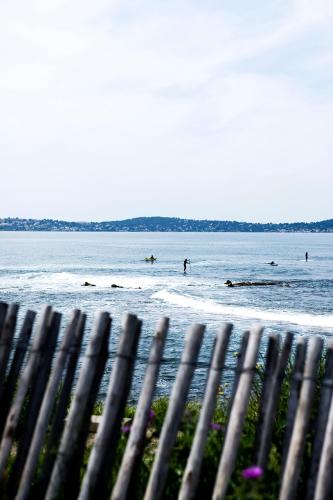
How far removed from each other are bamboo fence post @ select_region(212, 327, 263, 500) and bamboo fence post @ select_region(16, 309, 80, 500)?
A: 134 centimetres

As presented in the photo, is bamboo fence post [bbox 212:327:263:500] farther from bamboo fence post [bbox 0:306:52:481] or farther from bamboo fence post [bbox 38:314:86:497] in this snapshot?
bamboo fence post [bbox 0:306:52:481]

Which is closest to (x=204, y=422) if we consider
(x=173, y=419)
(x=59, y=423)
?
(x=173, y=419)

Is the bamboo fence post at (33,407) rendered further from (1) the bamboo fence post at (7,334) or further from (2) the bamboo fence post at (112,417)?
(2) the bamboo fence post at (112,417)

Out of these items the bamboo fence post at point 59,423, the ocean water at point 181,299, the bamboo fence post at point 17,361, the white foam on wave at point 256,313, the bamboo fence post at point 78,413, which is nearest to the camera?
the bamboo fence post at point 78,413

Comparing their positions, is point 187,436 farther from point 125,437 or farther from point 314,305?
point 314,305

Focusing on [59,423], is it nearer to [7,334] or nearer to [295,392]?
[7,334]

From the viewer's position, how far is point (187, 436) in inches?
201

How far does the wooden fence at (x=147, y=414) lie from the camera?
394 centimetres

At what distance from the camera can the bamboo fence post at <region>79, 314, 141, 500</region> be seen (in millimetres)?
4145

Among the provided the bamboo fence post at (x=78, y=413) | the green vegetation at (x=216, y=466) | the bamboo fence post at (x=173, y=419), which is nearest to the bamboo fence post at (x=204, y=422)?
the bamboo fence post at (x=173, y=419)

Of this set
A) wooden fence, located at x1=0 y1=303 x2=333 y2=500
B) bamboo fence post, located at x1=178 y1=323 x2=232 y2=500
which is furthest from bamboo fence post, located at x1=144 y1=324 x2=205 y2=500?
bamboo fence post, located at x1=178 y1=323 x2=232 y2=500

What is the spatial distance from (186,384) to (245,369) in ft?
1.45

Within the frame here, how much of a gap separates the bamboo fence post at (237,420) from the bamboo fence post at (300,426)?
14.2 inches

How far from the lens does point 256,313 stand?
48.3m
